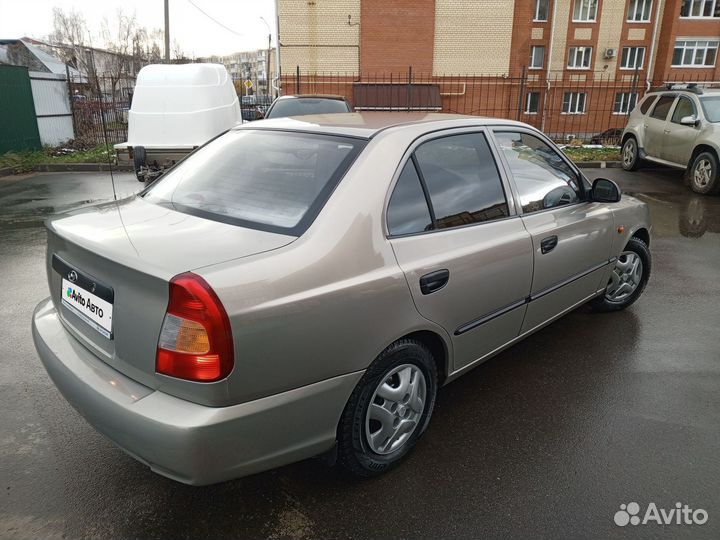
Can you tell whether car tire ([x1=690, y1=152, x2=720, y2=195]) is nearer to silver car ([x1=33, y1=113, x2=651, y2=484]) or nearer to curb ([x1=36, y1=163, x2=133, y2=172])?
silver car ([x1=33, y1=113, x2=651, y2=484])

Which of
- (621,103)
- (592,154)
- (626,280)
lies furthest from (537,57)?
(626,280)

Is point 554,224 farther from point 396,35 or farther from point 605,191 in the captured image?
point 396,35

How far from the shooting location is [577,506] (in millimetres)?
2396

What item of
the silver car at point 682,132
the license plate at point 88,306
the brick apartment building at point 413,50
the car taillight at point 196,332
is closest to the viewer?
the car taillight at point 196,332

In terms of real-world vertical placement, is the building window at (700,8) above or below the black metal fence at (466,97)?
above

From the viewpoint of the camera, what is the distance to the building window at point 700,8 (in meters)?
33.1

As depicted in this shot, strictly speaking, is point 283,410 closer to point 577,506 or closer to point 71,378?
point 71,378

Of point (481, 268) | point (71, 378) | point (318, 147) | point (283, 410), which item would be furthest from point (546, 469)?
point (71, 378)

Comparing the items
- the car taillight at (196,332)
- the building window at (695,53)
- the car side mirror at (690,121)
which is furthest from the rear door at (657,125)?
the building window at (695,53)

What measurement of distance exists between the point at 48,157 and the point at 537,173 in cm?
1333

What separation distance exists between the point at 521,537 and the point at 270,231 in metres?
1.63

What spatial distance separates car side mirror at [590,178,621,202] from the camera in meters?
3.63

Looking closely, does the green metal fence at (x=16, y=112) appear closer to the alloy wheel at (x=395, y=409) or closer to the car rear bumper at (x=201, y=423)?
the car rear bumper at (x=201, y=423)

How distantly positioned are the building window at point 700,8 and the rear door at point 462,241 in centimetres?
3845
